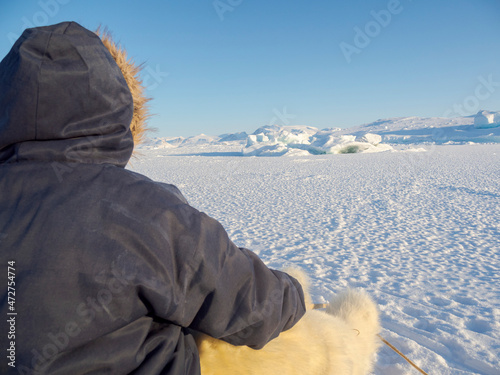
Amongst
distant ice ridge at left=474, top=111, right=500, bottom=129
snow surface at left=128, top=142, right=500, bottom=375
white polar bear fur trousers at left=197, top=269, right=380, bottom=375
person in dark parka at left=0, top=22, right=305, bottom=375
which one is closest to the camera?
person in dark parka at left=0, top=22, right=305, bottom=375

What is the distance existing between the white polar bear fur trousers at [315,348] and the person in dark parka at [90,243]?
101 mm

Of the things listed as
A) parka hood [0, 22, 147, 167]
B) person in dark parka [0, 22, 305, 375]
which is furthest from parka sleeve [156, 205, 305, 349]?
parka hood [0, 22, 147, 167]

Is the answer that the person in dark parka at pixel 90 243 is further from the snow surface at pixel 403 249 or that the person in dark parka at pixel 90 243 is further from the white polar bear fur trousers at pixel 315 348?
the snow surface at pixel 403 249

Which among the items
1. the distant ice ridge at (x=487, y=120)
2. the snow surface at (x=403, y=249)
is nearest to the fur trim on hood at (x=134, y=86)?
the snow surface at (x=403, y=249)

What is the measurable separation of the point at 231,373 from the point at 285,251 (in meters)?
2.96

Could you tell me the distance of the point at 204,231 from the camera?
29.9 inches

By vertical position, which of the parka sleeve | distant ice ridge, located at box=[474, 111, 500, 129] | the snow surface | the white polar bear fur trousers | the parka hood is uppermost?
distant ice ridge, located at box=[474, 111, 500, 129]

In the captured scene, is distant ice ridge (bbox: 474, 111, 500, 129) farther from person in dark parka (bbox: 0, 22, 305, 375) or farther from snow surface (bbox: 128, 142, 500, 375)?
person in dark parka (bbox: 0, 22, 305, 375)

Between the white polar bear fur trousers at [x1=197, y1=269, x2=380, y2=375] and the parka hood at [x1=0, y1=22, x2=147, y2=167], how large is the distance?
1.96ft

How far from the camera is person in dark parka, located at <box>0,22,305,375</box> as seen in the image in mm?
649

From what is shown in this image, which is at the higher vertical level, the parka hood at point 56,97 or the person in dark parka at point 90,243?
the parka hood at point 56,97

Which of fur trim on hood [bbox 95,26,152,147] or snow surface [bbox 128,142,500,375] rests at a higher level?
fur trim on hood [bbox 95,26,152,147]

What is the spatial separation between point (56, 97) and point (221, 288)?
557 mm

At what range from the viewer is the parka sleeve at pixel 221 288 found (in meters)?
0.74
